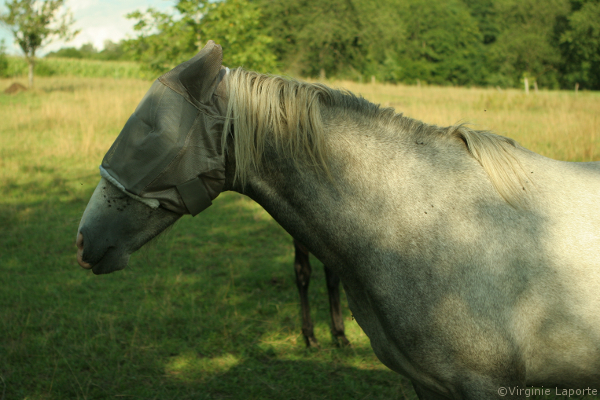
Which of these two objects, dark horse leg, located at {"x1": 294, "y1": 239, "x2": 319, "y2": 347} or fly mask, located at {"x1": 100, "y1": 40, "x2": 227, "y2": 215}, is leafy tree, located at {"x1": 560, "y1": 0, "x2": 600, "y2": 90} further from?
fly mask, located at {"x1": 100, "y1": 40, "x2": 227, "y2": 215}

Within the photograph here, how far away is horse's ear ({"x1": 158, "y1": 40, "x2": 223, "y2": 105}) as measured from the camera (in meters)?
1.64

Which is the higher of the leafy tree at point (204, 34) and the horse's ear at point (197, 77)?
the leafy tree at point (204, 34)

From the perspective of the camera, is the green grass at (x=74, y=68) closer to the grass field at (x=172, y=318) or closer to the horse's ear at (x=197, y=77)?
the grass field at (x=172, y=318)

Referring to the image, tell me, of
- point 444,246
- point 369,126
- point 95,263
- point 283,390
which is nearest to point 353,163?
point 369,126

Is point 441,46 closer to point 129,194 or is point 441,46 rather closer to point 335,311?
point 335,311

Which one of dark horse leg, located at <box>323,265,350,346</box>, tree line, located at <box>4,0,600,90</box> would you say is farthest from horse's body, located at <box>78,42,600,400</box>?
tree line, located at <box>4,0,600,90</box>

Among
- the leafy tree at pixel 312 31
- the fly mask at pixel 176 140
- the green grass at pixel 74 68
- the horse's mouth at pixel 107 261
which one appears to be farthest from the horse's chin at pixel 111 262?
the leafy tree at pixel 312 31

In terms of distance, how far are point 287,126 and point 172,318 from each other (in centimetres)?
338

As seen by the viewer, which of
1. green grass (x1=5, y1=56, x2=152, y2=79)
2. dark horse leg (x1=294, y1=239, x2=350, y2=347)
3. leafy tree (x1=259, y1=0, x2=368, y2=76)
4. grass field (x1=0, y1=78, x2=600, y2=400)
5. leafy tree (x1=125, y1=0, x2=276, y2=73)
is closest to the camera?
grass field (x1=0, y1=78, x2=600, y2=400)

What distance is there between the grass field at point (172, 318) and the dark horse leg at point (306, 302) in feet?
0.37

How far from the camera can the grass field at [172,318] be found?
3.49 metres

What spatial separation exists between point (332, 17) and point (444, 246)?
4276 centimetres

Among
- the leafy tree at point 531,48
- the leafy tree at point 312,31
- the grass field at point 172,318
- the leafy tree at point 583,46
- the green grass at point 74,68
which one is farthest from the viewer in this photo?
the leafy tree at point 531,48

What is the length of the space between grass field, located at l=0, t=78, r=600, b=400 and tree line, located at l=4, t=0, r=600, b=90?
13807mm
